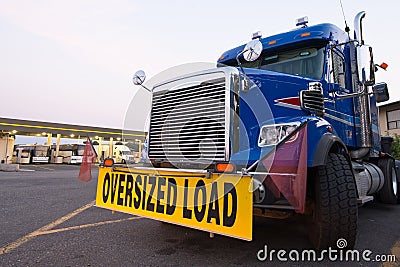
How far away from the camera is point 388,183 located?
5445 mm

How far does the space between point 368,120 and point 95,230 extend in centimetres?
424

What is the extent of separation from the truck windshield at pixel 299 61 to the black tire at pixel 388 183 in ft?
10.6

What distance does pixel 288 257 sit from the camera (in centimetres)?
262

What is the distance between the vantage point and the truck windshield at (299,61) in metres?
3.52

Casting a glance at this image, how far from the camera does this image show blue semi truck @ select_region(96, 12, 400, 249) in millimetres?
2186

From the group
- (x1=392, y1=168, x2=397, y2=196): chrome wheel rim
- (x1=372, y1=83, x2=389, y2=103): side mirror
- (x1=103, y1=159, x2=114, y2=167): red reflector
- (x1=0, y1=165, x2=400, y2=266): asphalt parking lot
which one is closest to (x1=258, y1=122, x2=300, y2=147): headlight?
(x1=0, y1=165, x2=400, y2=266): asphalt parking lot

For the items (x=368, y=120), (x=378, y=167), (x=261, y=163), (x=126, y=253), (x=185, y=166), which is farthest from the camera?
(x=378, y=167)

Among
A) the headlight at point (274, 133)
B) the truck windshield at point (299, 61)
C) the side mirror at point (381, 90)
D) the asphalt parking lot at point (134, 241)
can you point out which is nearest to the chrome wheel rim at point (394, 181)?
the asphalt parking lot at point (134, 241)

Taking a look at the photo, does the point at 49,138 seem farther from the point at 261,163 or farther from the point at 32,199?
the point at 261,163

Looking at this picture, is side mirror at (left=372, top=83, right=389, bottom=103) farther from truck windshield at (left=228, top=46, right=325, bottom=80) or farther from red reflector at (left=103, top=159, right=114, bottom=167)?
red reflector at (left=103, top=159, right=114, bottom=167)

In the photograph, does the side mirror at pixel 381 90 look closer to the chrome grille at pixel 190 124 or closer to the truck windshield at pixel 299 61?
the truck windshield at pixel 299 61

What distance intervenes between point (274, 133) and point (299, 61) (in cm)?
165

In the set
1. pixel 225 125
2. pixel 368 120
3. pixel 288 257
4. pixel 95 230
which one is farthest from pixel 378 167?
pixel 95 230

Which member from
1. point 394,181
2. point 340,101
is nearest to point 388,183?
point 394,181
